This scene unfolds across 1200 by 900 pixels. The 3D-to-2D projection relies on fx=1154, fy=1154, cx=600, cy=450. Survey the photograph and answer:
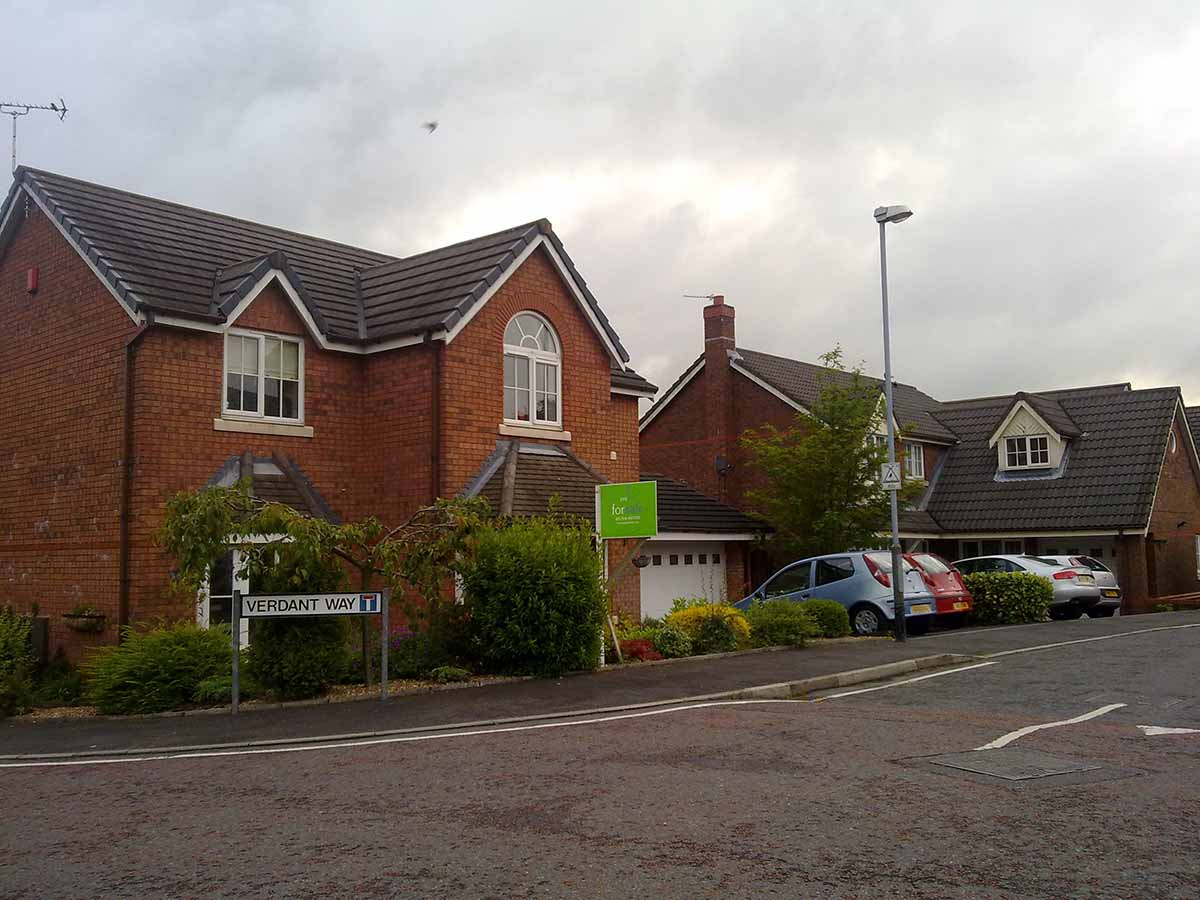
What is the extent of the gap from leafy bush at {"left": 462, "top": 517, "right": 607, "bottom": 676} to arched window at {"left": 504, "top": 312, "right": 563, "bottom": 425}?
4647 mm

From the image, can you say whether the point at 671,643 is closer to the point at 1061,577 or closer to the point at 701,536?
the point at 701,536

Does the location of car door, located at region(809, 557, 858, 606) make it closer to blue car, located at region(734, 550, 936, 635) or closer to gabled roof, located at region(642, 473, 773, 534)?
blue car, located at region(734, 550, 936, 635)

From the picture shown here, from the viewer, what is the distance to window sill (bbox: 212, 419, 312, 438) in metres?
17.5

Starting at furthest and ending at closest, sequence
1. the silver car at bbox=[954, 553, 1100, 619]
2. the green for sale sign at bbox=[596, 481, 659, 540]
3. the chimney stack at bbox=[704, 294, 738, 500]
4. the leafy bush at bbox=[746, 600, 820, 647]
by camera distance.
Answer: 1. the chimney stack at bbox=[704, 294, 738, 500]
2. the silver car at bbox=[954, 553, 1100, 619]
3. the leafy bush at bbox=[746, 600, 820, 647]
4. the green for sale sign at bbox=[596, 481, 659, 540]

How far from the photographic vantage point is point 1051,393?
139ft

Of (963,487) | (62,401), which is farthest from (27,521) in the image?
(963,487)

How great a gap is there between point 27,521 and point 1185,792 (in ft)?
55.3

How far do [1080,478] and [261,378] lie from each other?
80.6 ft

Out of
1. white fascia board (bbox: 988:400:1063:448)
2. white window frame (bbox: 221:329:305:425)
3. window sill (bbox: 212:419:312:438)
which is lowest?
window sill (bbox: 212:419:312:438)

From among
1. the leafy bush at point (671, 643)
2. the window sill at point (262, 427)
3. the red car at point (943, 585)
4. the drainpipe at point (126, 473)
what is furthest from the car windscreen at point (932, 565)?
the drainpipe at point (126, 473)

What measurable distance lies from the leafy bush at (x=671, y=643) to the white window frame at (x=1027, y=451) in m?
20.9

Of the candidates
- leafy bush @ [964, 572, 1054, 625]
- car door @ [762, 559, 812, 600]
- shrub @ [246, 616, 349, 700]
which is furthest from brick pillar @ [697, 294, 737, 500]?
shrub @ [246, 616, 349, 700]

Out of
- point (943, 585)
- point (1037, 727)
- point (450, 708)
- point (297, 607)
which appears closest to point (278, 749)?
point (450, 708)

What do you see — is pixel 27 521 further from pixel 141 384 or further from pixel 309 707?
pixel 309 707
